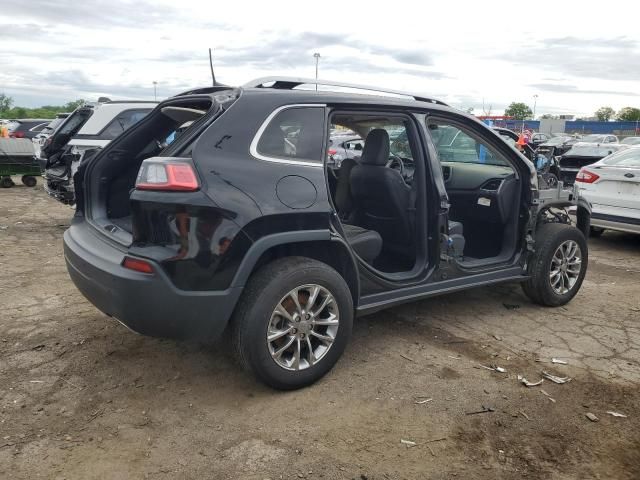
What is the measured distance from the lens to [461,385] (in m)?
3.47

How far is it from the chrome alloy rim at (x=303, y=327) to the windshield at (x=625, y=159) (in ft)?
20.7

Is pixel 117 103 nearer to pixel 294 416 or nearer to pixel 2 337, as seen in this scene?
pixel 2 337

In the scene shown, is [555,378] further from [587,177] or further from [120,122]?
[120,122]

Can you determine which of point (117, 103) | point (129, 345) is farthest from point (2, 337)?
point (117, 103)

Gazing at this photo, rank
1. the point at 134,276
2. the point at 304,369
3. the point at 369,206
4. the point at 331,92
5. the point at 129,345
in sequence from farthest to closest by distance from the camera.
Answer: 1. the point at 369,206
2. the point at 129,345
3. the point at 331,92
4. the point at 304,369
5. the point at 134,276

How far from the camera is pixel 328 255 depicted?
3.52 metres

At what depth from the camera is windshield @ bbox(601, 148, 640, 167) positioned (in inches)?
307

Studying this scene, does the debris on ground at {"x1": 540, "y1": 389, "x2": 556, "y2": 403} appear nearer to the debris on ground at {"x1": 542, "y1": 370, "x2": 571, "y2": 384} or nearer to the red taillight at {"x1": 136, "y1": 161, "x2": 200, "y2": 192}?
the debris on ground at {"x1": 542, "y1": 370, "x2": 571, "y2": 384}

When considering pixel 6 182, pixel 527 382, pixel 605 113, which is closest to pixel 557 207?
pixel 527 382

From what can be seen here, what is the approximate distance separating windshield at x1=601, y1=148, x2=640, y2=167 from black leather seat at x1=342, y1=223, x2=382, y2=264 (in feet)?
18.0

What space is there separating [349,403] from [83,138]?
7.10m

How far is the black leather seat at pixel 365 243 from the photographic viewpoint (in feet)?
12.7

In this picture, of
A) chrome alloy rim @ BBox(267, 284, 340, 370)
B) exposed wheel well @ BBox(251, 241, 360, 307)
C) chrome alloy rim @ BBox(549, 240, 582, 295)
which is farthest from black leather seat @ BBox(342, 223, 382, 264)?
chrome alloy rim @ BBox(549, 240, 582, 295)

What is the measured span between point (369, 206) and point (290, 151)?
1405mm
